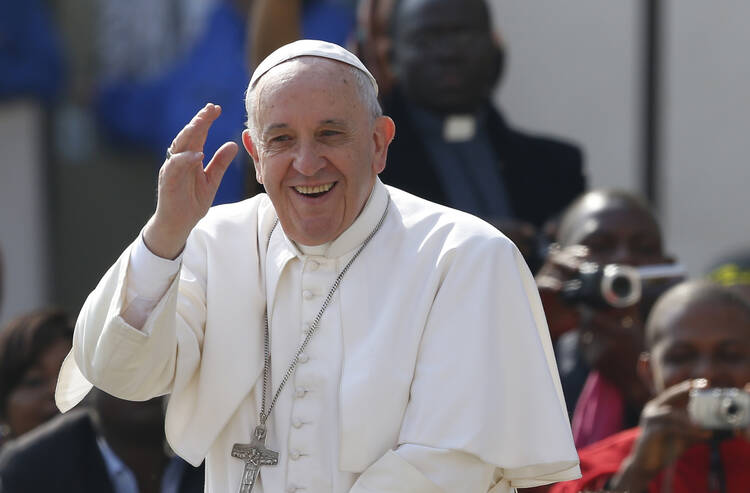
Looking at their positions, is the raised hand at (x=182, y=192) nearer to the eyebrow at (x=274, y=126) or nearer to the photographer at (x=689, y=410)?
the eyebrow at (x=274, y=126)

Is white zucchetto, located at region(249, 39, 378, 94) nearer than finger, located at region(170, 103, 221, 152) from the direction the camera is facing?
No

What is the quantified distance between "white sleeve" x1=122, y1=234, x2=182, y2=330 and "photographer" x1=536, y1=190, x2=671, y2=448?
2341mm

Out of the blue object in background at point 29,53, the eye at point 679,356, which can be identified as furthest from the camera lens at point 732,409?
the blue object in background at point 29,53

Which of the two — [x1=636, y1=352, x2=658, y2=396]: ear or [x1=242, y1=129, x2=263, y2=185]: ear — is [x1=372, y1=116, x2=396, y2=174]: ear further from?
[x1=636, y1=352, x2=658, y2=396]: ear

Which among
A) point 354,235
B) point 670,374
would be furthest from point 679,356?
point 354,235

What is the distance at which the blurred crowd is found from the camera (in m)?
4.98

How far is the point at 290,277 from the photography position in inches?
152

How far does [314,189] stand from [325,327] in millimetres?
348

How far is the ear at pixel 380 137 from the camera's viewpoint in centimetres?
378

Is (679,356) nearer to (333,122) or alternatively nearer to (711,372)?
(711,372)

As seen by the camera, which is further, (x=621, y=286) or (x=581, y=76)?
(x=581, y=76)

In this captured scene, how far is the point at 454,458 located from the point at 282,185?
28.8 inches

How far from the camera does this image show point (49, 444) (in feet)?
16.8

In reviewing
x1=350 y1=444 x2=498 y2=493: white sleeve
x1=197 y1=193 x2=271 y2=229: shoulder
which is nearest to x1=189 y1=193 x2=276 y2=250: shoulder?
x1=197 y1=193 x2=271 y2=229: shoulder
